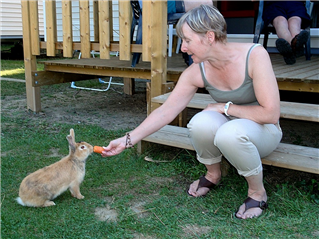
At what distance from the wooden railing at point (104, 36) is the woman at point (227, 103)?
3.62 feet

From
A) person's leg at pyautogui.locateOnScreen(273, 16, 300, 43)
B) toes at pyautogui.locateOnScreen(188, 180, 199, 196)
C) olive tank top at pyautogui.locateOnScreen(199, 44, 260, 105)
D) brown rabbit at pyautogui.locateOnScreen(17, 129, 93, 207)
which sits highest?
person's leg at pyautogui.locateOnScreen(273, 16, 300, 43)

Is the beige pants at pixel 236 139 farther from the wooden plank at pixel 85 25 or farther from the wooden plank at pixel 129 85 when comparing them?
the wooden plank at pixel 129 85

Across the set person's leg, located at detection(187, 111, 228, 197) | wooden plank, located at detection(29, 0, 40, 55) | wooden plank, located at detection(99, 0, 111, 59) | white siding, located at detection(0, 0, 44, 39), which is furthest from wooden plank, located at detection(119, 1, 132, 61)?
white siding, located at detection(0, 0, 44, 39)

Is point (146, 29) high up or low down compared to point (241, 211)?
up

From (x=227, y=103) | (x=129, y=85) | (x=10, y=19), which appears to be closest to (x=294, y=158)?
(x=227, y=103)

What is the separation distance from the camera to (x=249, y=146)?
7.14 feet

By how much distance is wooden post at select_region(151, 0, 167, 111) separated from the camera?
3422 millimetres

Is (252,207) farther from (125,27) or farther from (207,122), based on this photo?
(125,27)

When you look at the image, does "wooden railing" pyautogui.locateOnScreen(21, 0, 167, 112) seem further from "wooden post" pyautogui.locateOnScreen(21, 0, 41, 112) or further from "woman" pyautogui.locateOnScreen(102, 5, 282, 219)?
"woman" pyautogui.locateOnScreen(102, 5, 282, 219)

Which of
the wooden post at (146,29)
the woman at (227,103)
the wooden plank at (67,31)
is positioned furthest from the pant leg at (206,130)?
the wooden plank at (67,31)

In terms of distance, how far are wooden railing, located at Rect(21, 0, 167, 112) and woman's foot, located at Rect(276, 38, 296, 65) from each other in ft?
4.03

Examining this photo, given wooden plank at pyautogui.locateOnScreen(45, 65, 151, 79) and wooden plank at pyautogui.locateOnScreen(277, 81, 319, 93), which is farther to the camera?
wooden plank at pyautogui.locateOnScreen(45, 65, 151, 79)

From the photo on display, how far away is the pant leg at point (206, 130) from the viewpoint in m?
2.36

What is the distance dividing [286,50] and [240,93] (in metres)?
2.02
